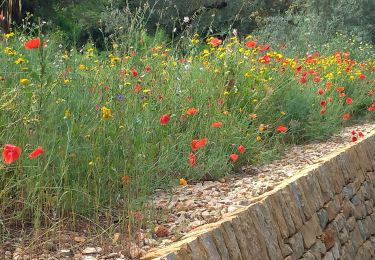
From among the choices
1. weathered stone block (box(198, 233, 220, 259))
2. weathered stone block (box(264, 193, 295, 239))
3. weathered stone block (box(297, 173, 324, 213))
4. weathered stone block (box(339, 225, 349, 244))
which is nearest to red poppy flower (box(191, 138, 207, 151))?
weathered stone block (box(264, 193, 295, 239))

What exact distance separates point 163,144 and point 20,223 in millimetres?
1581

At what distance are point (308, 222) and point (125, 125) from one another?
6.06ft

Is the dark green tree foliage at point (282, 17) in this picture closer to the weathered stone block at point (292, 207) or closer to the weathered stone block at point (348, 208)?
the weathered stone block at point (348, 208)

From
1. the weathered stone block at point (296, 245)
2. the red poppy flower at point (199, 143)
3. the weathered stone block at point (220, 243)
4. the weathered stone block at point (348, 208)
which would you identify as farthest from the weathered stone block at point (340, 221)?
the weathered stone block at point (220, 243)

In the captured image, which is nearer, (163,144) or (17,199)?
(17,199)

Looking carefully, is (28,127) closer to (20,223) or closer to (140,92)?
(20,223)

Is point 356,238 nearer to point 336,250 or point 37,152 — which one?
point 336,250

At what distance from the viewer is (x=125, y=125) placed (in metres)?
4.27

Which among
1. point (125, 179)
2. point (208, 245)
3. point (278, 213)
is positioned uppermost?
point (125, 179)

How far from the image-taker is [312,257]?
522 centimetres

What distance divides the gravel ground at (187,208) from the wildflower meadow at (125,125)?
120 millimetres

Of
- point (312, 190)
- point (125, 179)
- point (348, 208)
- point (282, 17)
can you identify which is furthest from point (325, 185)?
point (282, 17)

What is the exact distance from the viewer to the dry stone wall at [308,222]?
12.1ft

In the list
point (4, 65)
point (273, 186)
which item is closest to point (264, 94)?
point (273, 186)
